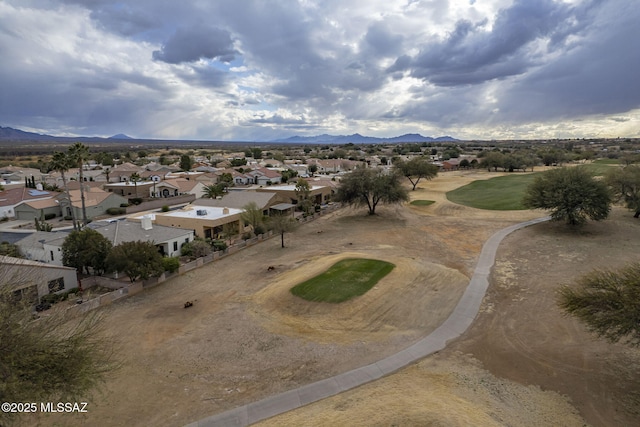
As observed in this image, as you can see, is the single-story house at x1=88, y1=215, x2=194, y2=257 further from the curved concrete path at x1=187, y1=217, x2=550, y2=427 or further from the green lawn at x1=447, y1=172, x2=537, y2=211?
the green lawn at x1=447, y1=172, x2=537, y2=211

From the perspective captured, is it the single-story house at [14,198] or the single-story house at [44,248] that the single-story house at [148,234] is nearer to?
the single-story house at [44,248]

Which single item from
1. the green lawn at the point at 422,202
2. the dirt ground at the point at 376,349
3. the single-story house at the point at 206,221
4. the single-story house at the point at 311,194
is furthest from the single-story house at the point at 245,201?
the green lawn at the point at 422,202

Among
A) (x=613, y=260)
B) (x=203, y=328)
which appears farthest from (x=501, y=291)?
(x=203, y=328)

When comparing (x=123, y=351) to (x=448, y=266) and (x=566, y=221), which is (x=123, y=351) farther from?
(x=566, y=221)

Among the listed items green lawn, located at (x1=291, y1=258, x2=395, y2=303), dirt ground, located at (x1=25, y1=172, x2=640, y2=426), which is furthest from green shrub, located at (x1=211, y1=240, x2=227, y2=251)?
green lawn, located at (x1=291, y1=258, x2=395, y2=303)

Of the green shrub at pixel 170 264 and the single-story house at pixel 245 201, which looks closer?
the green shrub at pixel 170 264

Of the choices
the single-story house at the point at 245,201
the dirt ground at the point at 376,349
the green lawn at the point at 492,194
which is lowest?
the dirt ground at the point at 376,349

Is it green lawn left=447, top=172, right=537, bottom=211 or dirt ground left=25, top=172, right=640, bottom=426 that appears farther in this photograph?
green lawn left=447, top=172, right=537, bottom=211
